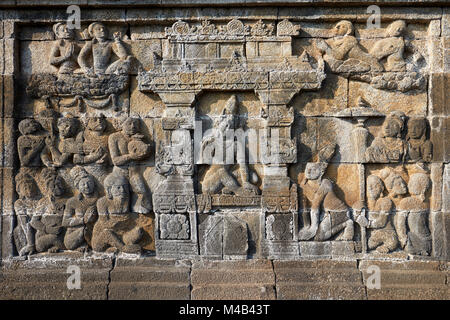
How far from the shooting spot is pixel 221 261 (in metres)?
5.82

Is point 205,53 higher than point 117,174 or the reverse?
higher

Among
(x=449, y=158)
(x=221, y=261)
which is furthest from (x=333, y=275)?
(x=449, y=158)

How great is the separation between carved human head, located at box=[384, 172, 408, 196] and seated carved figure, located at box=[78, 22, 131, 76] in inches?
147

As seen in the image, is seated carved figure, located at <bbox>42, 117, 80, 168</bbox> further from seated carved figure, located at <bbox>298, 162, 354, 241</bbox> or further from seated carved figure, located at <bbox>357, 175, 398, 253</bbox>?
seated carved figure, located at <bbox>357, 175, 398, 253</bbox>

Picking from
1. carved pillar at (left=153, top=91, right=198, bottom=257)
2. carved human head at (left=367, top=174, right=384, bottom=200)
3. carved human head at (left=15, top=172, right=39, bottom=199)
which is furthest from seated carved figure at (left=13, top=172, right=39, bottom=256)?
carved human head at (left=367, top=174, right=384, bottom=200)

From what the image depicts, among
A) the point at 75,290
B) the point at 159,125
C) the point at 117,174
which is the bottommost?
the point at 75,290

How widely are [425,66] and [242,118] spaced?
8.32 ft

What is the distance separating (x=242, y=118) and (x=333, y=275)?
2327 millimetres

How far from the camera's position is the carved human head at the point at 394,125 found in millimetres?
5789

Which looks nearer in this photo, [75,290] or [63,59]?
[75,290]

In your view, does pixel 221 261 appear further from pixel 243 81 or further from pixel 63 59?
pixel 63 59

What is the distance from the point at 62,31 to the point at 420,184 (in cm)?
513

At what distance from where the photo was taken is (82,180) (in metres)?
5.87

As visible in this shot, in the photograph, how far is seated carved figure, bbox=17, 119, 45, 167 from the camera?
5.92m
